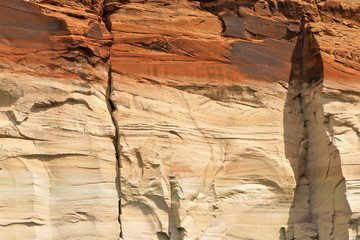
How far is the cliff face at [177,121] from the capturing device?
19.1ft

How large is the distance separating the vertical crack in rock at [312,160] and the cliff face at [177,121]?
0.05ft

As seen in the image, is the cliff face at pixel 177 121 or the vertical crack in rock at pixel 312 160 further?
the vertical crack in rock at pixel 312 160

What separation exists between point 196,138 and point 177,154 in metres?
0.31

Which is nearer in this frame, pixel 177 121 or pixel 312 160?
pixel 177 121

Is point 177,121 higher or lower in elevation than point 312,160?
higher

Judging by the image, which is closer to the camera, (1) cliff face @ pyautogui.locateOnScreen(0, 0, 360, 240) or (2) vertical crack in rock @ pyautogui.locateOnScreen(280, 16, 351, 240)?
(1) cliff face @ pyautogui.locateOnScreen(0, 0, 360, 240)

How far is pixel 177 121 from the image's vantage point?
249 inches

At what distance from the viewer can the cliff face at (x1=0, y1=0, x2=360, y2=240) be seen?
5.81m

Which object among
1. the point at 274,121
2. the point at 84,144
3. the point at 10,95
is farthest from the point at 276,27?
the point at 10,95

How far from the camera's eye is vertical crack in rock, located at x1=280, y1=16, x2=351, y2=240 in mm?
6332

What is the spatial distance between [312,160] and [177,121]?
5.46 feet

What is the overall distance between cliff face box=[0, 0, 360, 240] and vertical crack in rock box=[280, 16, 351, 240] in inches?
0.6

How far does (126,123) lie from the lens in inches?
242

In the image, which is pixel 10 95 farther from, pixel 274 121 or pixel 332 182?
pixel 332 182
